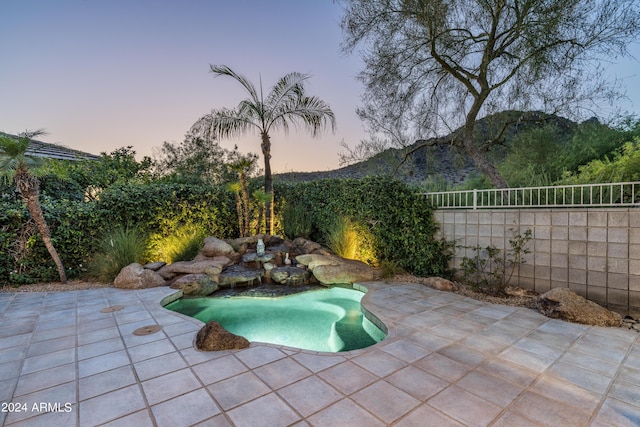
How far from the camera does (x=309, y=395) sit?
2.06 m

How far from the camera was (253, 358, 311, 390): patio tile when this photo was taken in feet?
7.28

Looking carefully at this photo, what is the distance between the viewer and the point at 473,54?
21.0 ft

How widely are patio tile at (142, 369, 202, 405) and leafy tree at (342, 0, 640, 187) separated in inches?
267

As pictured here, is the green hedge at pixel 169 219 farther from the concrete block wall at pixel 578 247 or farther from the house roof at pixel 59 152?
the house roof at pixel 59 152

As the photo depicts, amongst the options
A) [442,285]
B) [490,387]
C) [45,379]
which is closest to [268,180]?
[442,285]

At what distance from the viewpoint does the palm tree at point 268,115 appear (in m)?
8.26

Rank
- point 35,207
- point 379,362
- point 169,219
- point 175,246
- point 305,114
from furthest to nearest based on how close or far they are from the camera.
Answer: point 305,114, point 169,219, point 175,246, point 35,207, point 379,362

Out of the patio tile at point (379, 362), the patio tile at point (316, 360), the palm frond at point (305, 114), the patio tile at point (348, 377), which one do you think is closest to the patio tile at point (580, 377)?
the patio tile at point (379, 362)

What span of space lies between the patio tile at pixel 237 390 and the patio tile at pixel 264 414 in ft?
0.23

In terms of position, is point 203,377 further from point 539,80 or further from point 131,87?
point 131,87

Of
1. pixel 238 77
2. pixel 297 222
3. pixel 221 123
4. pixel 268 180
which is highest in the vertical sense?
pixel 238 77

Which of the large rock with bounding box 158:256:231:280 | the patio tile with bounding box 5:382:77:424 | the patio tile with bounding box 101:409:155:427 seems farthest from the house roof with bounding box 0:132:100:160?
the patio tile with bounding box 101:409:155:427

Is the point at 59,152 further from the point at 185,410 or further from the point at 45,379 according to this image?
the point at 185,410

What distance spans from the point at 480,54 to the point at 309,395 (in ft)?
24.5
